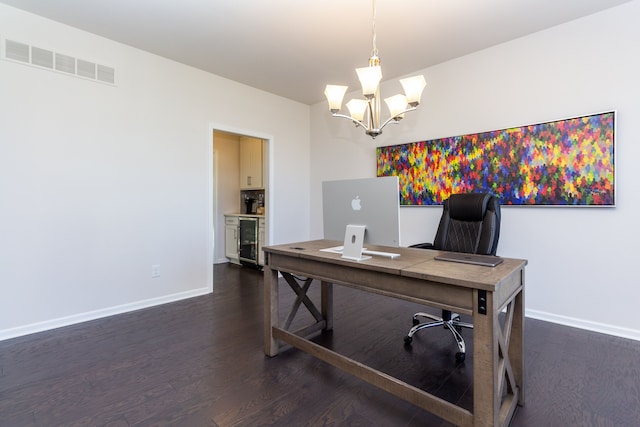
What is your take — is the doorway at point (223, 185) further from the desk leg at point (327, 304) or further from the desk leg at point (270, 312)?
the desk leg at point (270, 312)

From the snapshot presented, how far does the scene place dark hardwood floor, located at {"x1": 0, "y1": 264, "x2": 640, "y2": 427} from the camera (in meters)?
1.59

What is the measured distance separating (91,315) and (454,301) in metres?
3.23

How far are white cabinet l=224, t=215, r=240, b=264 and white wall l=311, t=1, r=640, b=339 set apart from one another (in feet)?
11.0

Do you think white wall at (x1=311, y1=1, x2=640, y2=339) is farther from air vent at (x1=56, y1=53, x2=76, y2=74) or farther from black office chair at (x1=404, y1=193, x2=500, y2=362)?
air vent at (x1=56, y1=53, x2=76, y2=74)

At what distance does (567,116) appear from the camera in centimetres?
273

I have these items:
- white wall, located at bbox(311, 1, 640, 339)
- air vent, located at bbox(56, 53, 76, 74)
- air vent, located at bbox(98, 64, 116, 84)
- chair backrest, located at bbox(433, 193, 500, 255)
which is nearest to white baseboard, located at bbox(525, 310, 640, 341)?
white wall, located at bbox(311, 1, 640, 339)

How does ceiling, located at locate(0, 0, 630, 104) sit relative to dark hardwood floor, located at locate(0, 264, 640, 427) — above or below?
above

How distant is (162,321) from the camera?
9.40 feet

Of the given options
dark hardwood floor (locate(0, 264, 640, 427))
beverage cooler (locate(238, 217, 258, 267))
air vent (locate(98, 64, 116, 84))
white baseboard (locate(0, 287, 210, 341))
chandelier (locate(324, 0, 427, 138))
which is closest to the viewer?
dark hardwood floor (locate(0, 264, 640, 427))

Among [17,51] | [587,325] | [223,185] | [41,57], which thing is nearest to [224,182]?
[223,185]

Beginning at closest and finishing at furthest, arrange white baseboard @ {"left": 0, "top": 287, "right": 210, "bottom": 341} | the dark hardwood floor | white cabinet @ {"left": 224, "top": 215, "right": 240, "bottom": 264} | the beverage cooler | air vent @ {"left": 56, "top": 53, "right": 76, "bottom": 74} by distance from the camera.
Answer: the dark hardwood floor, white baseboard @ {"left": 0, "top": 287, "right": 210, "bottom": 341}, air vent @ {"left": 56, "top": 53, "right": 76, "bottom": 74}, the beverage cooler, white cabinet @ {"left": 224, "top": 215, "right": 240, "bottom": 264}

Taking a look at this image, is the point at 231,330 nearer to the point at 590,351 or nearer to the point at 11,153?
the point at 11,153

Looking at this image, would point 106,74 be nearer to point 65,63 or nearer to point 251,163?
point 65,63

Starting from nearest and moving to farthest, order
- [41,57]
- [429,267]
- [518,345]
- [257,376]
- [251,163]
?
1. [429,267]
2. [518,345]
3. [257,376]
4. [41,57]
5. [251,163]
